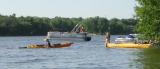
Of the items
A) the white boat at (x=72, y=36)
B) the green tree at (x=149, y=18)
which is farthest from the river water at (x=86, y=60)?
the white boat at (x=72, y=36)

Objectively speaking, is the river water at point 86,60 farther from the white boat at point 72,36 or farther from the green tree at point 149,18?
the white boat at point 72,36

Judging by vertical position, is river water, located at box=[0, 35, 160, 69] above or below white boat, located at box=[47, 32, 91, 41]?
above

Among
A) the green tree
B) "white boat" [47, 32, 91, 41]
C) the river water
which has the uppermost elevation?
A: the green tree

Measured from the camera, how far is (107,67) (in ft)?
141

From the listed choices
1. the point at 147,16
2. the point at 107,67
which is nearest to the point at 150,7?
the point at 147,16

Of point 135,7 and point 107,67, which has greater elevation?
point 135,7

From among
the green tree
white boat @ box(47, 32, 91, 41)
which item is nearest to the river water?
the green tree

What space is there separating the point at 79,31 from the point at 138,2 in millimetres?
93723

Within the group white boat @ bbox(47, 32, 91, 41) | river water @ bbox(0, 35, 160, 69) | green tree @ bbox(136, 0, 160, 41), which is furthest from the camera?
white boat @ bbox(47, 32, 91, 41)

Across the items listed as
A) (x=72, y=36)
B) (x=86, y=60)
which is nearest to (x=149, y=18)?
(x=86, y=60)

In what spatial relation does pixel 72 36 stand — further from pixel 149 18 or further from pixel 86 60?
pixel 86 60

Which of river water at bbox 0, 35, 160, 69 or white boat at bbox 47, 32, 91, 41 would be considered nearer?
river water at bbox 0, 35, 160, 69

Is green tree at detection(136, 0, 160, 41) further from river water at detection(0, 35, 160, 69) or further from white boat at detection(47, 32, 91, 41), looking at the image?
white boat at detection(47, 32, 91, 41)

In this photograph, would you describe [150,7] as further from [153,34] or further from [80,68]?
[80,68]
